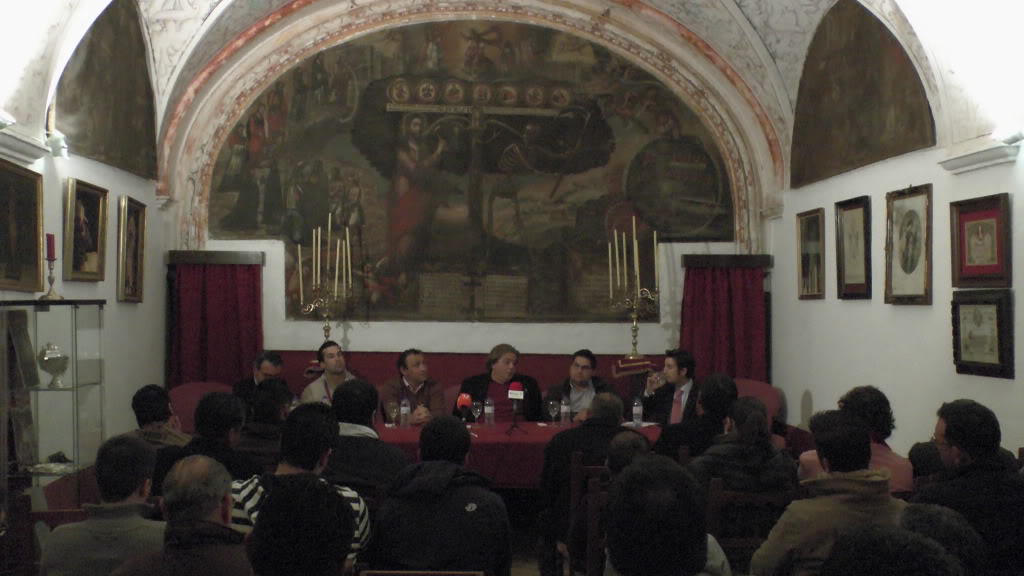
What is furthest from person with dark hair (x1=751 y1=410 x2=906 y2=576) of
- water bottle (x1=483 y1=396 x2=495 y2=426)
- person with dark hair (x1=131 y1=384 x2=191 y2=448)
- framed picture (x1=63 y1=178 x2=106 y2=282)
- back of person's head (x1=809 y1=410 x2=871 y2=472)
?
framed picture (x1=63 y1=178 x2=106 y2=282)

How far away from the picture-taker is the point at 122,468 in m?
Result: 3.75

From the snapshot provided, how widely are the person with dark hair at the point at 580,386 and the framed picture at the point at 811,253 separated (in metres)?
2.47

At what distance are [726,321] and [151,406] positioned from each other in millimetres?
7433

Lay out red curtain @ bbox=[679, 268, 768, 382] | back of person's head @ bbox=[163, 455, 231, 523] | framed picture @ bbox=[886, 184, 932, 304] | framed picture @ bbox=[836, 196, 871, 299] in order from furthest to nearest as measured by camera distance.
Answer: red curtain @ bbox=[679, 268, 768, 382], framed picture @ bbox=[836, 196, 871, 299], framed picture @ bbox=[886, 184, 932, 304], back of person's head @ bbox=[163, 455, 231, 523]

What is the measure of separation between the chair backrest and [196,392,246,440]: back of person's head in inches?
214

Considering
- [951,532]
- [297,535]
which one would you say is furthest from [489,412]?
[951,532]

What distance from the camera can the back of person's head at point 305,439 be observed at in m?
4.25

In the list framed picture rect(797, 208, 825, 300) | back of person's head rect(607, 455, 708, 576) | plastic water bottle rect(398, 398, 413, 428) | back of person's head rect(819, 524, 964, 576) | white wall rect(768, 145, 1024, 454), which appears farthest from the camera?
framed picture rect(797, 208, 825, 300)

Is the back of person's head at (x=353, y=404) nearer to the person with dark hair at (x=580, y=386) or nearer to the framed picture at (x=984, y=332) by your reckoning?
the person with dark hair at (x=580, y=386)

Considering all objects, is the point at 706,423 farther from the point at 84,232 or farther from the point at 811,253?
the point at 84,232

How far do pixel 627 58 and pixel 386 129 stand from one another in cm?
299

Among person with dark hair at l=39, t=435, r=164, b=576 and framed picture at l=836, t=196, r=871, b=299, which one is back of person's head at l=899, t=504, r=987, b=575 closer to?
person with dark hair at l=39, t=435, r=164, b=576

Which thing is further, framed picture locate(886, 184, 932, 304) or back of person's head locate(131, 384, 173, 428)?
framed picture locate(886, 184, 932, 304)

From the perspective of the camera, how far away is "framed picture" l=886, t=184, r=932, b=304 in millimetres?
7938
